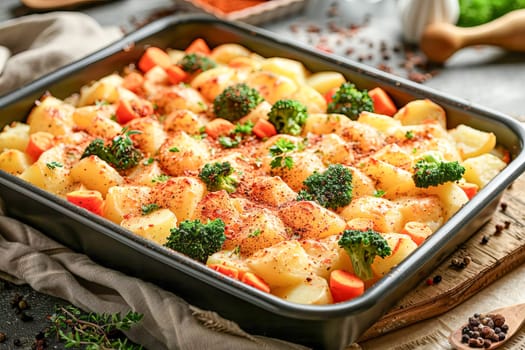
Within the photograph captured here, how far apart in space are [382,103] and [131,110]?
146 cm

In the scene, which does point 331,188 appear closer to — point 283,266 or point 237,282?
point 283,266

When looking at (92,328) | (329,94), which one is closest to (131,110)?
(329,94)

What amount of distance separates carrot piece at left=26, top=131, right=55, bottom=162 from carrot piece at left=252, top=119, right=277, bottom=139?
3.69 ft

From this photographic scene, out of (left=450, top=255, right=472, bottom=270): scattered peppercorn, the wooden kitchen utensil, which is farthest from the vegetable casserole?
the wooden kitchen utensil

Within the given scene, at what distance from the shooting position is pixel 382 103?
15.8 ft

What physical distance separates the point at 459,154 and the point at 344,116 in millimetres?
668

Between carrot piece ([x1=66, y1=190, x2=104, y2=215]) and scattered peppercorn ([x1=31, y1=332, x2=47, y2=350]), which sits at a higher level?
carrot piece ([x1=66, y1=190, x2=104, y2=215])

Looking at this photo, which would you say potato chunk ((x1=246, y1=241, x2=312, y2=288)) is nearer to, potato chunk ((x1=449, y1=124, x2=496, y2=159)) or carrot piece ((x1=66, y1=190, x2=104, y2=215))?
carrot piece ((x1=66, y1=190, x2=104, y2=215))

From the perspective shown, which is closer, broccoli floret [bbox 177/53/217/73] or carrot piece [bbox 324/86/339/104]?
carrot piece [bbox 324/86/339/104]

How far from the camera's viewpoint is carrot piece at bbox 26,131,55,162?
4.45m

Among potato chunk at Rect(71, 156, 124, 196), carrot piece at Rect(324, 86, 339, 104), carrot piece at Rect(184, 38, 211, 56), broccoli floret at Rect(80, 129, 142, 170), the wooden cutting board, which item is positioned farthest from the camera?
carrot piece at Rect(184, 38, 211, 56)

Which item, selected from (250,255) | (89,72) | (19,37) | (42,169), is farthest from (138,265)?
(19,37)

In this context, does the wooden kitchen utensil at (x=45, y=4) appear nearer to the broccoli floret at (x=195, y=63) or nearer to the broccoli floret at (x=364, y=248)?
the broccoli floret at (x=195, y=63)

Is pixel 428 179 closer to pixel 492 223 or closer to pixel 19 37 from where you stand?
pixel 492 223
